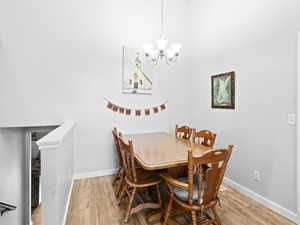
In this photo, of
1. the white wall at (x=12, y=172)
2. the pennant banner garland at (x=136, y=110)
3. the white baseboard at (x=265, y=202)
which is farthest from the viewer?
the pennant banner garland at (x=136, y=110)

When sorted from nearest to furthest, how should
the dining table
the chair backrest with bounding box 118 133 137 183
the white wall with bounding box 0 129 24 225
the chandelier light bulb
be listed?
the dining table < the chair backrest with bounding box 118 133 137 183 < the chandelier light bulb < the white wall with bounding box 0 129 24 225

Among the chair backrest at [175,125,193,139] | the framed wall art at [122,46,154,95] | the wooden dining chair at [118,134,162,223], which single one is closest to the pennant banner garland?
the framed wall art at [122,46,154,95]

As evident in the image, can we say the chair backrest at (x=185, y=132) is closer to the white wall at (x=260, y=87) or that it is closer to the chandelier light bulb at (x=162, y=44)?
the white wall at (x=260, y=87)

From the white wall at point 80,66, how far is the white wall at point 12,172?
0.55 metres

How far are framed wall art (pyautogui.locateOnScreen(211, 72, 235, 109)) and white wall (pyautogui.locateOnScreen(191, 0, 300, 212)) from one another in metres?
0.09

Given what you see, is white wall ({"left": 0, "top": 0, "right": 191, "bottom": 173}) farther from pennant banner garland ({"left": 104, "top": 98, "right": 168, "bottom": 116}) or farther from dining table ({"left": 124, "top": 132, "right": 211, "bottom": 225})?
dining table ({"left": 124, "top": 132, "right": 211, "bottom": 225})

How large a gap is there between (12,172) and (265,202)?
411 centimetres

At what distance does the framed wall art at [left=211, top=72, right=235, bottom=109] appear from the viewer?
2.61 m

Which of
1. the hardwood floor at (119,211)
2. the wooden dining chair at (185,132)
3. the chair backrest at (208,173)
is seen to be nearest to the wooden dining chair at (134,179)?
the hardwood floor at (119,211)

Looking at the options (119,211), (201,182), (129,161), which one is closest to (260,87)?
(201,182)

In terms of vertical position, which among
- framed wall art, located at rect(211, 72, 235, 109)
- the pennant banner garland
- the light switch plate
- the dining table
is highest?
framed wall art, located at rect(211, 72, 235, 109)

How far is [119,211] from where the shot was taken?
2012mm

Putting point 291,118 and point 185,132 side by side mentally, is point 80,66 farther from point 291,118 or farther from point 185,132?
point 291,118

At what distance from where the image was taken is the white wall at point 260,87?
1.88 meters
